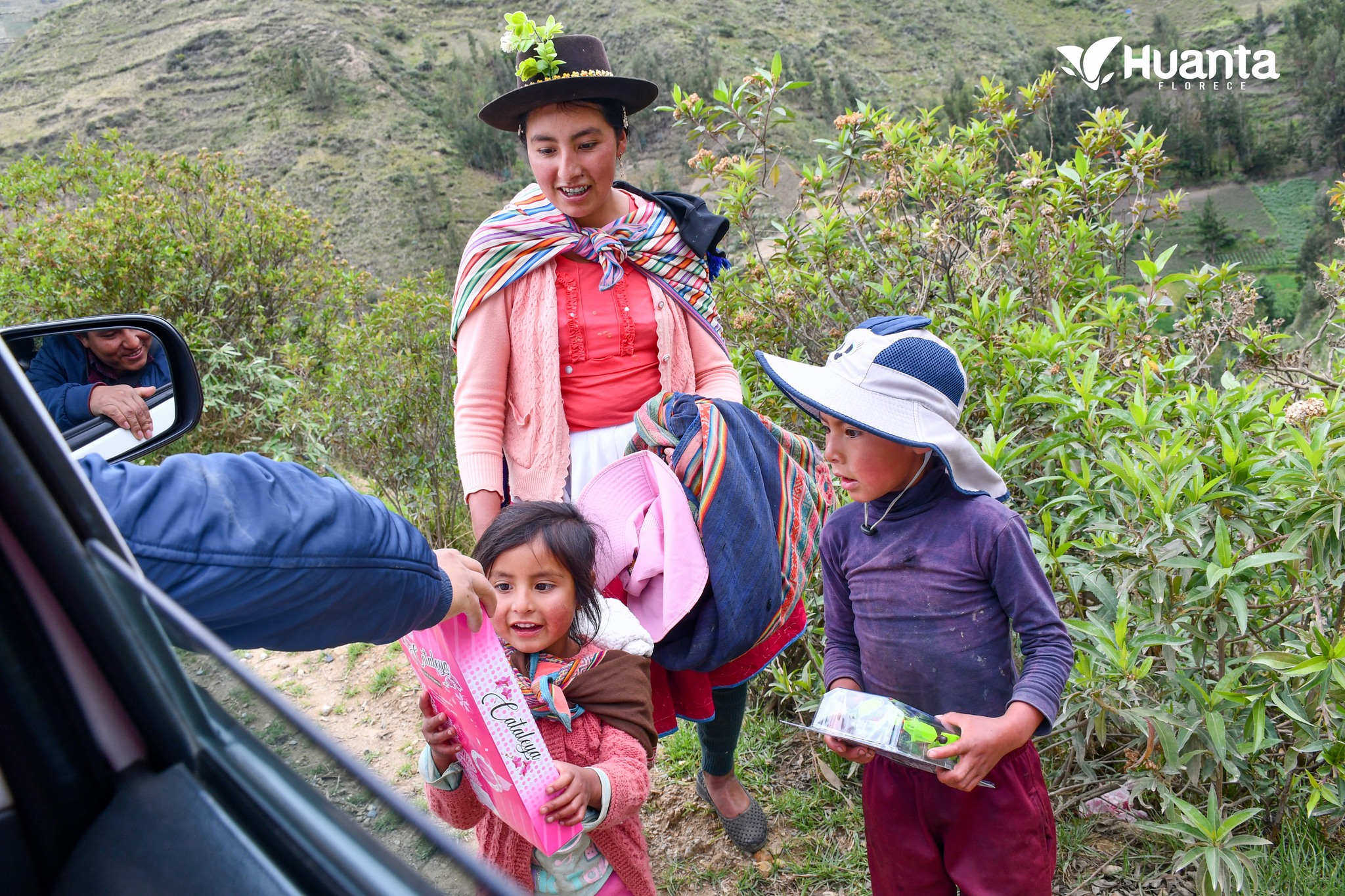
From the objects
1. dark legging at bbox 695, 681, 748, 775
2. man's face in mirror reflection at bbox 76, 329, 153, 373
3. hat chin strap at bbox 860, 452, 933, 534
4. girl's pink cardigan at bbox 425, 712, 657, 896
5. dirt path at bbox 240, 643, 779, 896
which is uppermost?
man's face in mirror reflection at bbox 76, 329, 153, 373

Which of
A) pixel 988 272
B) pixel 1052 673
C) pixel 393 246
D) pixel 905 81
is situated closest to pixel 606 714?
pixel 1052 673

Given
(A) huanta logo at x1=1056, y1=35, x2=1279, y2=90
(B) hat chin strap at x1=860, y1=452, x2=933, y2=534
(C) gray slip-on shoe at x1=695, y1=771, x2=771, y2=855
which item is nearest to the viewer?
(B) hat chin strap at x1=860, y1=452, x2=933, y2=534

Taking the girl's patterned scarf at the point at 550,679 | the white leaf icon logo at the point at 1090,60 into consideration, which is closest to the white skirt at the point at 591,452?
the girl's patterned scarf at the point at 550,679

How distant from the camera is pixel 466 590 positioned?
1.27 metres

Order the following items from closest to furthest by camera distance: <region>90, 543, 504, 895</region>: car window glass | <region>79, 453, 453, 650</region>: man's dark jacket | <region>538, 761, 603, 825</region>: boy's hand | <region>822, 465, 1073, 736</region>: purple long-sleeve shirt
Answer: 1. <region>90, 543, 504, 895</region>: car window glass
2. <region>79, 453, 453, 650</region>: man's dark jacket
3. <region>538, 761, 603, 825</region>: boy's hand
4. <region>822, 465, 1073, 736</region>: purple long-sleeve shirt

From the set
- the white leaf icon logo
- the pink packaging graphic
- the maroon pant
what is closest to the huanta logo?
the white leaf icon logo

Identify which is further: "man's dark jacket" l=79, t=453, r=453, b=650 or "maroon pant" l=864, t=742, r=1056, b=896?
"maroon pant" l=864, t=742, r=1056, b=896

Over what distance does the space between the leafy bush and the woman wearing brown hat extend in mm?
854

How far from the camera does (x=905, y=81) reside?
3566 centimetres

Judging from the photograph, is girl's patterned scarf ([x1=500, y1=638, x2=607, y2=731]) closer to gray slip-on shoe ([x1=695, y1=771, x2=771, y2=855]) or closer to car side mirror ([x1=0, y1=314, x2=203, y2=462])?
car side mirror ([x1=0, y1=314, x2=203, y2=462])

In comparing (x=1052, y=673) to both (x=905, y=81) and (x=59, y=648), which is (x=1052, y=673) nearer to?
(x=59, y=648)

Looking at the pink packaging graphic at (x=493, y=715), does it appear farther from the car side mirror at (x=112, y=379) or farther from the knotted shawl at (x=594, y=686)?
the car side mirror at (x=112, y=379)

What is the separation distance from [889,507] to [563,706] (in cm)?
75

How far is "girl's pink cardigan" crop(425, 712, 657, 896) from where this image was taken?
5.50 ft
